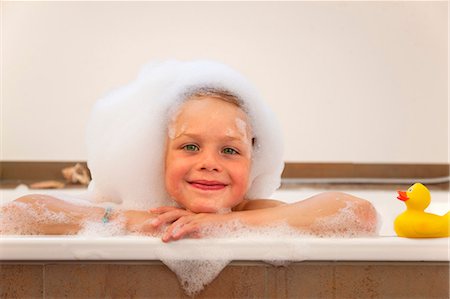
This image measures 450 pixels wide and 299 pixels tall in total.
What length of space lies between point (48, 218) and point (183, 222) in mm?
258

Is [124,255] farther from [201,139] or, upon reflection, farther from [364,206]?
[364,206]

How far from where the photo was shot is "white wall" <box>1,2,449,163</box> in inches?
102

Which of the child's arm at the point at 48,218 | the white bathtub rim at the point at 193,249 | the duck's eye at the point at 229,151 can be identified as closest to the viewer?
the white bathtub rim at the point at 193,249

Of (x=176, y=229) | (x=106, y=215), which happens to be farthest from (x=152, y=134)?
(x=176, y=229)

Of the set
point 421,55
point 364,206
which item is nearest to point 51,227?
point 364,206

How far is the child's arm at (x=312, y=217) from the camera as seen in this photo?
3.43 ft

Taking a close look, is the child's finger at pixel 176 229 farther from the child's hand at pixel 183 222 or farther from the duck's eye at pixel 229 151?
the duck's eye at pixel 229 151

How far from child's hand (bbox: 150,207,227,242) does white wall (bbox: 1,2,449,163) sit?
1595 millimetres

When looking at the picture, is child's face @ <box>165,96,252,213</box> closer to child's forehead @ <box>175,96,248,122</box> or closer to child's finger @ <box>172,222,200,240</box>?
child's forehead @ <box>175,96,248,122</box>

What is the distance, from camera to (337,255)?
983mm

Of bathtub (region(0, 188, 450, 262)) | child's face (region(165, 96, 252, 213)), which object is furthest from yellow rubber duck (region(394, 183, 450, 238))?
child's face (region(165, 96, 252, 213))

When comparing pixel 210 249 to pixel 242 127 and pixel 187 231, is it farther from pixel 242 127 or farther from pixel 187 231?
pixel 242 127

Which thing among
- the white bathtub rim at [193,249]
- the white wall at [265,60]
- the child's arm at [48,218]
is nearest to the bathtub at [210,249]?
the white bathtub rim at [193,249]

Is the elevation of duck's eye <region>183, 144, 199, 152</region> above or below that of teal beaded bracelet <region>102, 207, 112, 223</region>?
above
